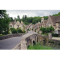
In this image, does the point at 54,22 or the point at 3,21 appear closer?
the point at 3,21

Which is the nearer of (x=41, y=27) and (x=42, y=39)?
(x=41, y=27)

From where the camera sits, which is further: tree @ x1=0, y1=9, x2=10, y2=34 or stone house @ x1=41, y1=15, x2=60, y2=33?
stone house @ x1=41, y1=15, x2=60, y2=33

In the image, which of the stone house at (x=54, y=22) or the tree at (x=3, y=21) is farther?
the stone house at (x=54, y=22)

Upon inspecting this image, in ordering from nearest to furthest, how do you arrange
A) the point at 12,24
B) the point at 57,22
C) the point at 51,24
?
the point at 12,24
the point at 57,22
the point at 51,24

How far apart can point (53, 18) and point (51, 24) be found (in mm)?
1384

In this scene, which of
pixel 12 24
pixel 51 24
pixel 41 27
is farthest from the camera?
pixel 41 27
